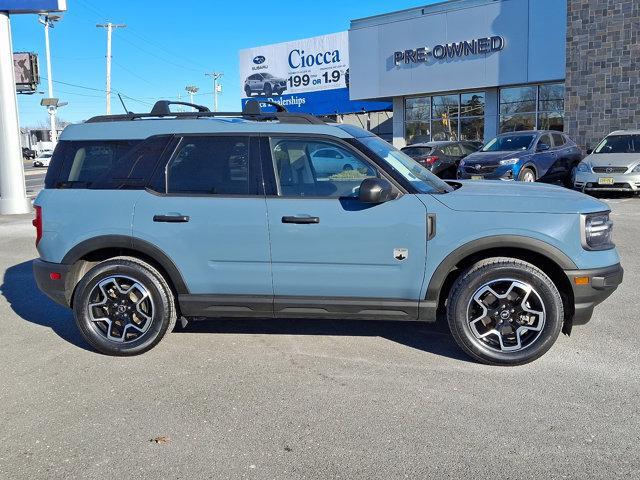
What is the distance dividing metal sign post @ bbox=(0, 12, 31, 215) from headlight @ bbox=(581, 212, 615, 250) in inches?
524

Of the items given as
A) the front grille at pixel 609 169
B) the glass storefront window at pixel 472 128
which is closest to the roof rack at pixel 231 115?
the front grille at pixel 609 169

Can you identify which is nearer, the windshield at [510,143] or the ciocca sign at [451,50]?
the windshield at [510,143]

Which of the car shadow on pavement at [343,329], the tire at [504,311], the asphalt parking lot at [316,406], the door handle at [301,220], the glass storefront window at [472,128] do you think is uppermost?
the glass storefront window at [472,128]

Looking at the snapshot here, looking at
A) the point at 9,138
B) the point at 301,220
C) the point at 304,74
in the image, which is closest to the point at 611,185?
the point at 301,220

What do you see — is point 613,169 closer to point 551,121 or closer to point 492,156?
point 492,156

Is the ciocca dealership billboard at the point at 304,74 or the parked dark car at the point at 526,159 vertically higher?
the ciocca dealership billboard at the point at 304,74

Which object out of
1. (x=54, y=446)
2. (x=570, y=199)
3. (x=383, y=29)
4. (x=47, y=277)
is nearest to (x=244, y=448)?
(x=54, y=446)

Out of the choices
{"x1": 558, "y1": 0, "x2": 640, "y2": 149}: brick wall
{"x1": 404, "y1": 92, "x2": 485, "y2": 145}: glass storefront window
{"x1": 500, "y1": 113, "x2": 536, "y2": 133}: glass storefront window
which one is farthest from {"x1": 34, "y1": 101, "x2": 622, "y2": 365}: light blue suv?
{"x1": 404, "y1": 92, "x2": 485, "y2": 145}: glass storefront window

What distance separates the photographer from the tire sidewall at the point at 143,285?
4.52 m

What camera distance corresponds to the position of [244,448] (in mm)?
3209

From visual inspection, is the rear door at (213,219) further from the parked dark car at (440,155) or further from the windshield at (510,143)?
the parked dark car at (440,155)

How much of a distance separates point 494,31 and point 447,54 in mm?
2167

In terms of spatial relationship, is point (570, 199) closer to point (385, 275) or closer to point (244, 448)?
point (385, 275)

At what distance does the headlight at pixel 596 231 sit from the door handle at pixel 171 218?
292 cm
